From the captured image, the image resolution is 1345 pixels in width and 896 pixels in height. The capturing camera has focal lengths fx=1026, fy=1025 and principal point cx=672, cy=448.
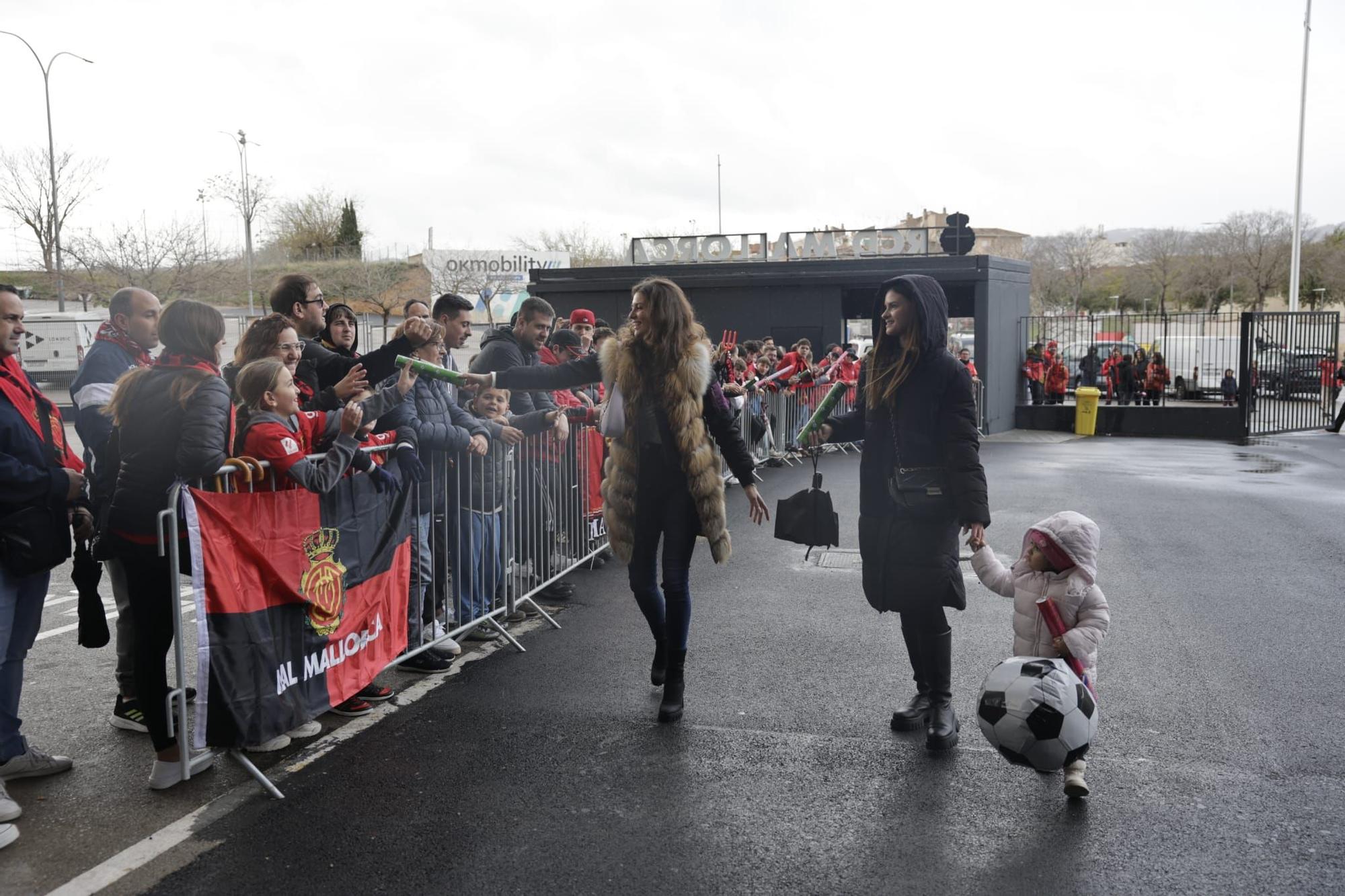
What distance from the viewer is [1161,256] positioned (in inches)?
2586

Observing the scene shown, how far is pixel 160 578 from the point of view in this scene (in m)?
4.14

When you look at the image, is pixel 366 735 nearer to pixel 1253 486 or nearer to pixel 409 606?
pixel 409 606

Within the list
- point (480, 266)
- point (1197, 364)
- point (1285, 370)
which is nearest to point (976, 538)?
point (1285, 370)

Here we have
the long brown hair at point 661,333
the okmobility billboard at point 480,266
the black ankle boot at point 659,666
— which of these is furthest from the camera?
the okmobility billboard at point 480,266

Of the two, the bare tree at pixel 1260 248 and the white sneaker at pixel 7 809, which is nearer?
the white sneaker at pixel 7 809

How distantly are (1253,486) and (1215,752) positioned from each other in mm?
10143

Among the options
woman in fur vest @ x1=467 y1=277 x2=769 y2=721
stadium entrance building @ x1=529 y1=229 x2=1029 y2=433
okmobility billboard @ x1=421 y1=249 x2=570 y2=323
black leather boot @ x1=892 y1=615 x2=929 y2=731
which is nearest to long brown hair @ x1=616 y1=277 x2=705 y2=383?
woman in fur vest @ x1=467 y1=277 x2=769 y2=721

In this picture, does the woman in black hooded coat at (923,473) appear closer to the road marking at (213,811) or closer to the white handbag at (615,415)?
the white handbag at (615,415)

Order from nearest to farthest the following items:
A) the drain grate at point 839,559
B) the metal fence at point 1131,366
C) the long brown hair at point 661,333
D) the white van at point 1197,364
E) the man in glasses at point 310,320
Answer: the long brown hair at point 661,333, the man in glasses at point 310,320, the drain grate at point 839,559, the metal fence at point 1131,366, the white van at point 1197,364

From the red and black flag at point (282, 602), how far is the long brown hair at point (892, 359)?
2443mm

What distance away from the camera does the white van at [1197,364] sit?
2992 centimetres

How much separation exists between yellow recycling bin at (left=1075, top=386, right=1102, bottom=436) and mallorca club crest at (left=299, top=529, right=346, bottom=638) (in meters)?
19.6

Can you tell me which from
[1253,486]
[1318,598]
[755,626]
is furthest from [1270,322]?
[755,626]

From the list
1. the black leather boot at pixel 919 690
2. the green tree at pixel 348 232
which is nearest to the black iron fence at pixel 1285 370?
the black leather boot at pixel 919 690
